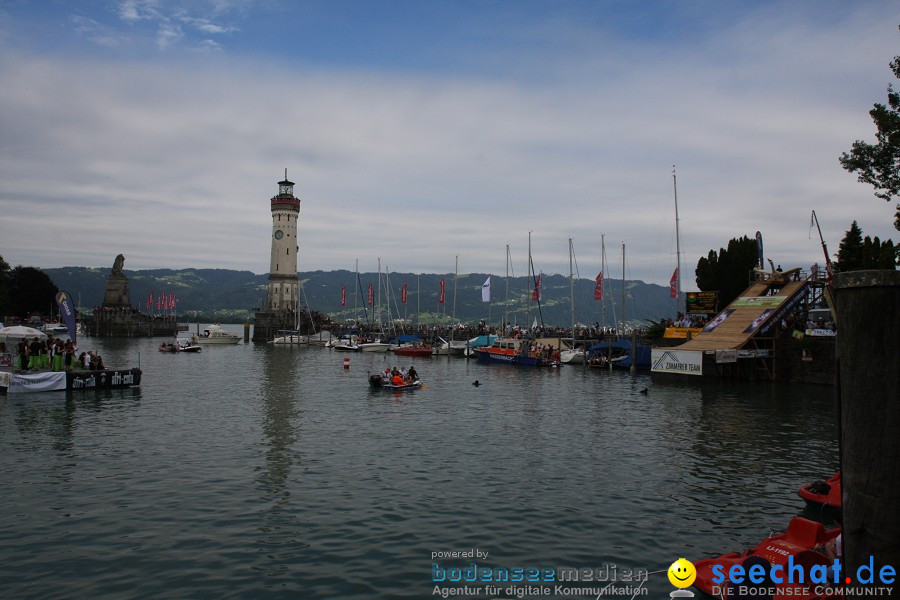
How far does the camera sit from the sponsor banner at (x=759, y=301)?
54.8 m

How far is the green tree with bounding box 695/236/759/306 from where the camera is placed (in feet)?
242

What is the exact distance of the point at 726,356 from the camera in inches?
2025

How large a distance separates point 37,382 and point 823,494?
41.4 m

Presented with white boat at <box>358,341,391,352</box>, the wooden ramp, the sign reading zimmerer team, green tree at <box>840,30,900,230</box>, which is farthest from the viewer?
white boat at <box>358,341,391,352</box>

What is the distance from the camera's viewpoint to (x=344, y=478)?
2023cm

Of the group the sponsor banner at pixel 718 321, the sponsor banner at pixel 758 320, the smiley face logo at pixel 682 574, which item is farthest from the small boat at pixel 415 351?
the smiley face logo at pixel 682 574

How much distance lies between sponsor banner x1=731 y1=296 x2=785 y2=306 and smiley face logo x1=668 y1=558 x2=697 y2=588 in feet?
159

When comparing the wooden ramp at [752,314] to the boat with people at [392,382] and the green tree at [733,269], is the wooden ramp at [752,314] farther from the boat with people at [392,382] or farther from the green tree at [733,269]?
the boat with people at [392,382]

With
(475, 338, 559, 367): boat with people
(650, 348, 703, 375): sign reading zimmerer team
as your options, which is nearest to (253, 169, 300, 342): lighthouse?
(475, 338, 559, 367): boat with people

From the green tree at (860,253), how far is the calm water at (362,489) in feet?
82.8

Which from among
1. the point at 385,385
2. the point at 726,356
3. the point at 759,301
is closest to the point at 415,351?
the point at 385,385

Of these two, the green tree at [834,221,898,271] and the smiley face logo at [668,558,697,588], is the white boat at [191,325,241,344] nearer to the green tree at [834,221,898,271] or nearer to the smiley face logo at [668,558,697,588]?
the green tree at [834,221,898,271]

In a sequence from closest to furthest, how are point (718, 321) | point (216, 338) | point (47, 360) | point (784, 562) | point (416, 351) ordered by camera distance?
point (784, 562)
point (47, 360)
point (718, 321)
point (416, 351)
point (216, 338)

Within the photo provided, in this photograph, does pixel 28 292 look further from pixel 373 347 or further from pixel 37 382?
pixel 37 382
